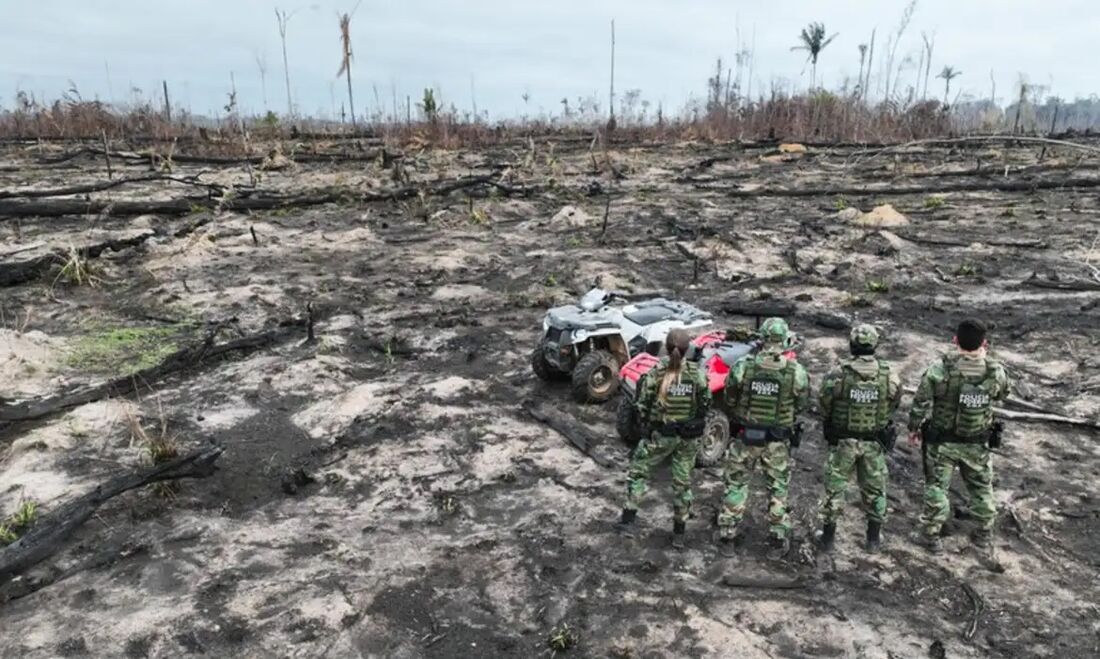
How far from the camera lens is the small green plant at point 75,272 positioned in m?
10.1

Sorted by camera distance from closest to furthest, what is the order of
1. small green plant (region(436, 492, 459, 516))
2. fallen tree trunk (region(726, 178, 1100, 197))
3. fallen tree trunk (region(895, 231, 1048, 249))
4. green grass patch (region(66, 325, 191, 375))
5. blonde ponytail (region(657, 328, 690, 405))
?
blonde ponytail (region(657, 328, 690, 405)) → small green plant (region(436, 492, 459, 516)) → green grass patch (region(66, 325, 191, 375)) → fallen tree trunk (region(895, 231, 1048, 249)) → fallen tree trunk (region(726, 178, 1100, 197))

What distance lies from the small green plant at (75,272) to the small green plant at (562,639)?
367 inches

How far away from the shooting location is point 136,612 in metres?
3.88

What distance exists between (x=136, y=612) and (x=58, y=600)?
0.49 metres

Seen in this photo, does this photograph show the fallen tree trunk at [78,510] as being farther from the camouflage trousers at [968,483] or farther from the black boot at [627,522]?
the camouflage trousers at [968,483]

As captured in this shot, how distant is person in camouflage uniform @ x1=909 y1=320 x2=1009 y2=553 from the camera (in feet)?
14.7

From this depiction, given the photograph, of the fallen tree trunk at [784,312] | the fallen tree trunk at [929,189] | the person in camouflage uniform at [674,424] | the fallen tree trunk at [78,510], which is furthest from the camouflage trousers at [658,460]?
the fallen tree trunk at [929,189]

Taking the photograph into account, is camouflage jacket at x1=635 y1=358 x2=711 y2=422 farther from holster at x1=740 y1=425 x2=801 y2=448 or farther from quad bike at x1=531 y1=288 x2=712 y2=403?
quad bike at x1=531 y1=288 x2=712 y2=403

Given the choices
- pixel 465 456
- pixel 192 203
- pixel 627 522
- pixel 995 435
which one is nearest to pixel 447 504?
pixel 465 456

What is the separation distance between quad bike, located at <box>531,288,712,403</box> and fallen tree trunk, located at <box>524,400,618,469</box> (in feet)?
1.29

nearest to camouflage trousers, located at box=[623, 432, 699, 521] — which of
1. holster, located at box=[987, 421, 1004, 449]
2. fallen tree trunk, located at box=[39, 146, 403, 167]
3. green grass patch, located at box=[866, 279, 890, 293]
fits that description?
holster, located at box=[987, 421, 1004, 449]

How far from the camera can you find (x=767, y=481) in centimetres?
464

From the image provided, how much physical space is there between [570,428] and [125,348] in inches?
201

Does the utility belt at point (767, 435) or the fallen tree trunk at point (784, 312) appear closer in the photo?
the utility belt at point (767, 435)
